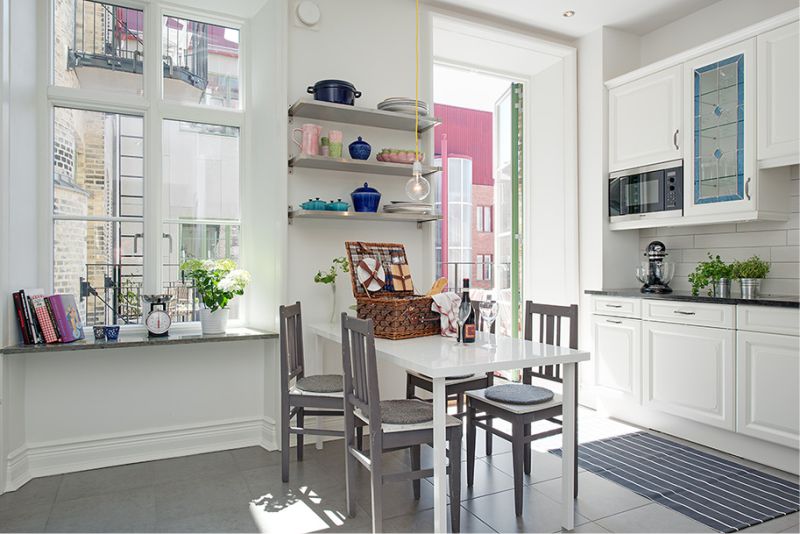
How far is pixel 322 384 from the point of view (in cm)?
287

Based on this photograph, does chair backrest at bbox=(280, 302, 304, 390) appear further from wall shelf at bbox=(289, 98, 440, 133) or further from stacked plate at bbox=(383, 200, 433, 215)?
wall shelf at bbox=(289, 98, 440, 133)

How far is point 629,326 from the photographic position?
376cm

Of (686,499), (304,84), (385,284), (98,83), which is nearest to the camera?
(686,499)

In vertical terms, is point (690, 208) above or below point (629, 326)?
above

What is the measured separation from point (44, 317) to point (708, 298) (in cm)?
375

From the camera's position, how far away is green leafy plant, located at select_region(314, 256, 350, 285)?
3.34 metres

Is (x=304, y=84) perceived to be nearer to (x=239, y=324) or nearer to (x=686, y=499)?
(x=239, y=324)

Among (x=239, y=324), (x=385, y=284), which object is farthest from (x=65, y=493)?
(x=385, y=284)

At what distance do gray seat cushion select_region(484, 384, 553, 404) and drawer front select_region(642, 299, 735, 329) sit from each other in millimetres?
1309

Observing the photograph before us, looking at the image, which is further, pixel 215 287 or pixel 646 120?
pixel 646 120

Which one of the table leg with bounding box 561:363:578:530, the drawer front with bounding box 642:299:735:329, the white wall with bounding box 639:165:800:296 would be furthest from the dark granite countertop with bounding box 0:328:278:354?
the white wall with bounding box 639:165:800:296

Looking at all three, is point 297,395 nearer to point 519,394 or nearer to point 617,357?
point 519,394

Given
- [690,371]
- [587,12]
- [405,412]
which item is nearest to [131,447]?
[405,412]

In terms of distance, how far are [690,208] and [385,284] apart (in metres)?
2.16
